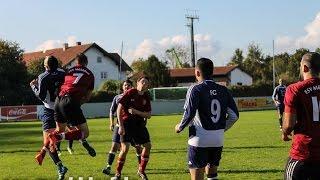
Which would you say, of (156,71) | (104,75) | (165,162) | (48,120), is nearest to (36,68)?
(104,75)

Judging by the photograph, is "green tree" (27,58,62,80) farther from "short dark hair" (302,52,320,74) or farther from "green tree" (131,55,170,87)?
"short dark hair" (302,52,320,74)

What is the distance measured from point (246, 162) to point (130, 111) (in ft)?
14.3

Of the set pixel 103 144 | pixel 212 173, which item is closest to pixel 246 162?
pixel 212 173

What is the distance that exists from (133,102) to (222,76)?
88.5 metres

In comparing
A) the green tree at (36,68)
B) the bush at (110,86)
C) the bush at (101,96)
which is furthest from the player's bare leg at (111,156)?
the green tree at (36,68)

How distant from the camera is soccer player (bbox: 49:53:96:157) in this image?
10805 mm

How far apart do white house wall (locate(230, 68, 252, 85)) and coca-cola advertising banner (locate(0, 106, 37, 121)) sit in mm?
53343

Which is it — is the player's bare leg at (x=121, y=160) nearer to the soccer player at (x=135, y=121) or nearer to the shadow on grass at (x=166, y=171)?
the soccer player at (x=135, y=121)

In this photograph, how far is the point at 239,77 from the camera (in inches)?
3979

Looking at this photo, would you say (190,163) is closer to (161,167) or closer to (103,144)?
(161,167)

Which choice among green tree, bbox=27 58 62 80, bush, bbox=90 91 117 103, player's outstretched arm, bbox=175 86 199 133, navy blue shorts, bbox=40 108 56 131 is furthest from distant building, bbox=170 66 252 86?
player's outstretched arm, bbox=175 86 199 133

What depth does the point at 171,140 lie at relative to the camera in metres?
Result: 22.4

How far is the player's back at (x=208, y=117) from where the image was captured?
7.25 metres

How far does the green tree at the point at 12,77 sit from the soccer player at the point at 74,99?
49.6m
